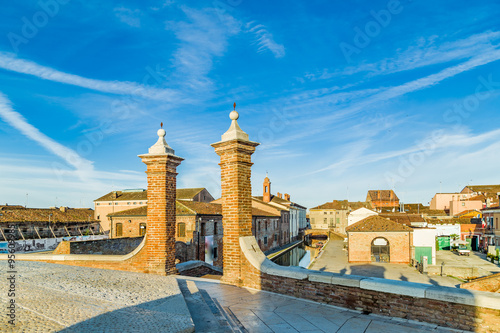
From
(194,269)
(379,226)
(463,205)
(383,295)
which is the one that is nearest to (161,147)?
(194,269)

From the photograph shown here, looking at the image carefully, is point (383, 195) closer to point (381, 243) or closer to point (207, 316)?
point (381, 243)

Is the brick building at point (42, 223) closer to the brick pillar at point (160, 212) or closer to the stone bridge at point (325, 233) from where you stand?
the brick pillar at point (160, 212)

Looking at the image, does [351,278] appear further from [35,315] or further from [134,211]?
[134,211]

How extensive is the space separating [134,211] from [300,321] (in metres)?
29.3

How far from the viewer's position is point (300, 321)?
5.17 m

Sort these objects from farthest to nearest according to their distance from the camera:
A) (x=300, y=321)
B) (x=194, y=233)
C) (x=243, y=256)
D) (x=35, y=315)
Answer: (x=194, y=233) < (x=243, y=256) < (x=300, y=321) < (x=35, y=315)

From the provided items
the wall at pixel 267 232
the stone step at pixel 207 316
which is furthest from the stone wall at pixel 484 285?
the wall at pixel 267 232

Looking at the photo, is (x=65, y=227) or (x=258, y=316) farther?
(x=65, y=227)

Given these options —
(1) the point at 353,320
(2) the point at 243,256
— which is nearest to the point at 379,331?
(1) the point at 353,320

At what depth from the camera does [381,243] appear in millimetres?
28016

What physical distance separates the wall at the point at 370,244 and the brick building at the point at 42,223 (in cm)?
3036

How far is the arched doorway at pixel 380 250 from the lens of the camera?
91.4 feet


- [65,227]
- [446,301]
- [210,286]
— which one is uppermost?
[446,301]

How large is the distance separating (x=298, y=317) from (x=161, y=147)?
5.96 m
